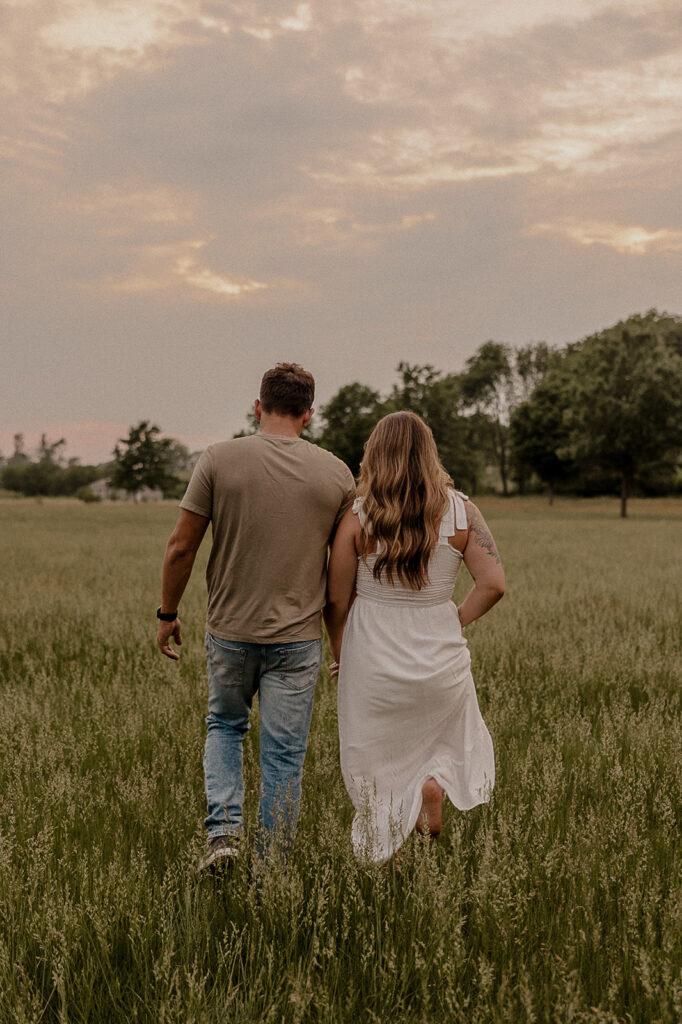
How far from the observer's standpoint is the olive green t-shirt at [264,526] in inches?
127

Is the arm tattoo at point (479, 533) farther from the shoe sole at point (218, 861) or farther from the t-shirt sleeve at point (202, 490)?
the shoe sole at point (218, 861)

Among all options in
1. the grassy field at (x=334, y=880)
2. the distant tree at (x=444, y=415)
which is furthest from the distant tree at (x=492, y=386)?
the grassy field at (x=334, y=880)

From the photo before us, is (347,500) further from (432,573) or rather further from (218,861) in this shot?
(218,861)

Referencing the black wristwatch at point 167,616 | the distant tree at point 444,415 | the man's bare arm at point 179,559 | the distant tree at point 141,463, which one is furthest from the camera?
the distant tree at point 141,463

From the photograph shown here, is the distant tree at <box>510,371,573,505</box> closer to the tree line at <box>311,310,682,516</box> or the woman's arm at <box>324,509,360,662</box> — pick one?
the tree line at <box>311,310,682,516</box>

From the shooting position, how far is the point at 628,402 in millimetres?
42406

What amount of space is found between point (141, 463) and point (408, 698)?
4080 inches

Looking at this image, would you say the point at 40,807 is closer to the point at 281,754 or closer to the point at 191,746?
the point at 191,746

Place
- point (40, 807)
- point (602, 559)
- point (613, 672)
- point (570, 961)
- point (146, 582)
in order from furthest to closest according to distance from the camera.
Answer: point (602, 559) < point (146, 582) < point (613, 672) < point (40, 807) < point (570, 961)

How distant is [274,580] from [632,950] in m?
2.01

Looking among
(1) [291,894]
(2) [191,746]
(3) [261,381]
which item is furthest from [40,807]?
(3) [261,381]

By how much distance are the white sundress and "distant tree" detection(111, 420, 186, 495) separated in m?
101

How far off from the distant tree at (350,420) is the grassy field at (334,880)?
52.0m

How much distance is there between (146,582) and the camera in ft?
44.3
